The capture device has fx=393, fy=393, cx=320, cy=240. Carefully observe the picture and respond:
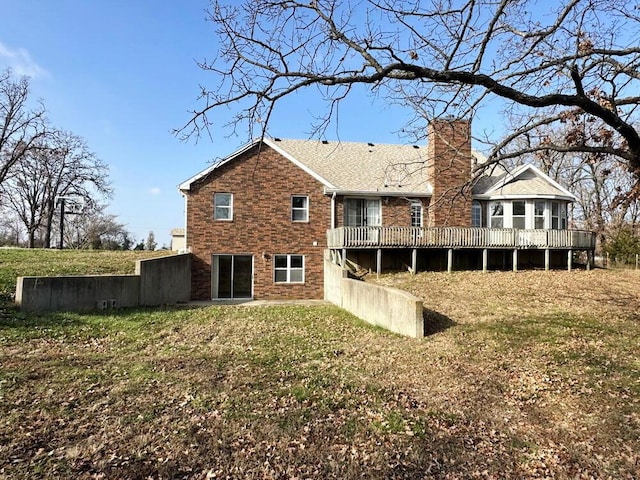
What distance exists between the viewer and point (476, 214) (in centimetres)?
2028

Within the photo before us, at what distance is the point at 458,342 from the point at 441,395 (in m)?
2.81

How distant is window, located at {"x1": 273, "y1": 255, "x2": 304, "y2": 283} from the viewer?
1823 centimetres

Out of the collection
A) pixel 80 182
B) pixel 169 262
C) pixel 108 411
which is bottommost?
pixel 108 411

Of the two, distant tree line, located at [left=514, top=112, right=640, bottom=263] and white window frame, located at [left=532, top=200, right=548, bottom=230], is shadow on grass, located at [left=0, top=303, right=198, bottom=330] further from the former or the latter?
white window frame, located at [left=532, top=200, right=548, bottom=230]

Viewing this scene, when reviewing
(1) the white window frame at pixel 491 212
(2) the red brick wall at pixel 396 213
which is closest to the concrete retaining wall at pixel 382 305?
(2) the red brick wall at pixel 396 213

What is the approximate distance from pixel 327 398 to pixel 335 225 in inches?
516

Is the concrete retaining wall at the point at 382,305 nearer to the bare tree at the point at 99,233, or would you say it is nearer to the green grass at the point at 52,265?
the green grass at the point at 52,265

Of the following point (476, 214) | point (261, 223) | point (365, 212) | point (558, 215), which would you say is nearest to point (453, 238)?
point (476, 214)

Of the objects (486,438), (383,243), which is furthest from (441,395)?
(383,243)

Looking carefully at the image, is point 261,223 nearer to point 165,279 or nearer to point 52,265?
point 165,279

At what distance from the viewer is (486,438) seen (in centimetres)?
479

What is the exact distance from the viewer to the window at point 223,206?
1788cm

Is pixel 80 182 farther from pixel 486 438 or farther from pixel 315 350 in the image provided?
pixel 486 438

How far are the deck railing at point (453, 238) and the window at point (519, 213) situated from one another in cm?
122
